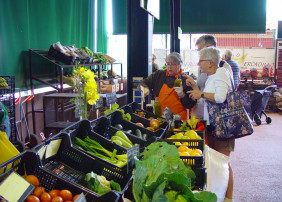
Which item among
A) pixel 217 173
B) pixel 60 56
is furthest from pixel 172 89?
pixel 60 56

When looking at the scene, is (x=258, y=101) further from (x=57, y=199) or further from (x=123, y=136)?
(x=57, y=199)

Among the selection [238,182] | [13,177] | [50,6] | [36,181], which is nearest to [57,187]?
[36,181]

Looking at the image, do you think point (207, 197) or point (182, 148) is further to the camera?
point (182, 148)

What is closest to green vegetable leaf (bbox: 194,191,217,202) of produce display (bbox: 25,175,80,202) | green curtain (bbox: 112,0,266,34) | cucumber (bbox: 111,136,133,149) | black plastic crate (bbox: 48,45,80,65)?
produce display (bbox: 25,175,80,202)

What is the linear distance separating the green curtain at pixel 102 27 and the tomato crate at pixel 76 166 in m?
7.86

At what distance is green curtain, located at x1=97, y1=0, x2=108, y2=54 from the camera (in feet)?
31.1

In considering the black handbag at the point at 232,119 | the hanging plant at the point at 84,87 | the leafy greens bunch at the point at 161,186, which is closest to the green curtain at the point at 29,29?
the hanging plant at the point at 84,87

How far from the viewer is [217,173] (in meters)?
2.48

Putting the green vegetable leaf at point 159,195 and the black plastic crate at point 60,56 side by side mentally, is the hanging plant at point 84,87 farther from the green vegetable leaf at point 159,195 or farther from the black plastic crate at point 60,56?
the black plastic crate at point 60,56

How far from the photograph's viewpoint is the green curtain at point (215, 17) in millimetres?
10883

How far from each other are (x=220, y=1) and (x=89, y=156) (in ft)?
33.6

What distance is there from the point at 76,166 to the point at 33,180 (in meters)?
0.39

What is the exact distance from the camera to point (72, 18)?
A: 7.38 metres

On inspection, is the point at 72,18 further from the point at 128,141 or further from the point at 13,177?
the point at 13,177
